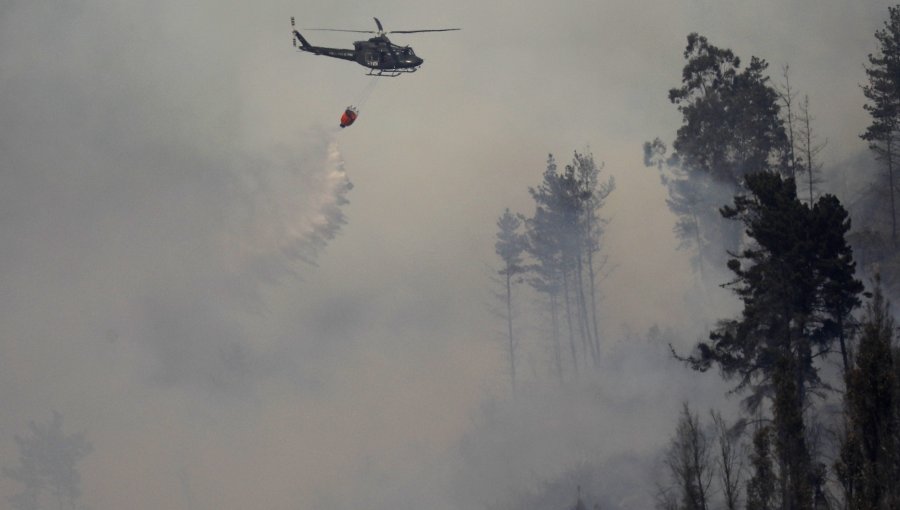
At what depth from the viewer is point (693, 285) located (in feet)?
336

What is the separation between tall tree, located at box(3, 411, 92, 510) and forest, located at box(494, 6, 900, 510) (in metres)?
38.5

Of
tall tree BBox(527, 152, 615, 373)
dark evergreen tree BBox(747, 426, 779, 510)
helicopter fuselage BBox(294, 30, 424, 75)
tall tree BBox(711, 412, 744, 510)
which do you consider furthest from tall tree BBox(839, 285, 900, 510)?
tall tree BBox(527, 152, 615, 373)

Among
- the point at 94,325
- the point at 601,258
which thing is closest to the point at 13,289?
the point at 94,325

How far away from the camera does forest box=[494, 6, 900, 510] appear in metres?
40.8

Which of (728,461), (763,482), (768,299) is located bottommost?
(763,482)

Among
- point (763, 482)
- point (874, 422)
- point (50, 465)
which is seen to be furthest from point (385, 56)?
point (50, 465)

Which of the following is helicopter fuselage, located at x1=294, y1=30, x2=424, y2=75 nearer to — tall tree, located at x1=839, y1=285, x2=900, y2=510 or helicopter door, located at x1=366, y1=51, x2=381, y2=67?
helicopter door, located at x1=366, y1=51, x2=381, y2=67

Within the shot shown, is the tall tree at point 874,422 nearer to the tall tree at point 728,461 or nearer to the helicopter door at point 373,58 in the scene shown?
the tall tree at point 728,461

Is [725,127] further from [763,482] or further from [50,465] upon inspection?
[50,465]

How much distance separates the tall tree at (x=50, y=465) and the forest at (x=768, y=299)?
38509 mm

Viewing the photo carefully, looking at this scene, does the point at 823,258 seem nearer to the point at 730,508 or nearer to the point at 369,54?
the point at 730,508

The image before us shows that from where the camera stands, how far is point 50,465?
347 ft

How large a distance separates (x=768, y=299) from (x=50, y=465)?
74.8m

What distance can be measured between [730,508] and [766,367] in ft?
31.0
